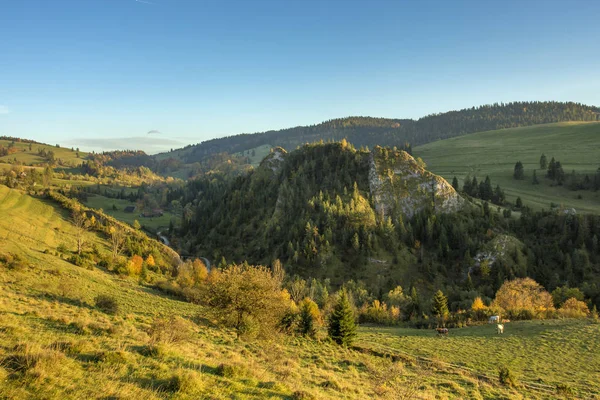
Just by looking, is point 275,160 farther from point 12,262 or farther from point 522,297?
point 12,262

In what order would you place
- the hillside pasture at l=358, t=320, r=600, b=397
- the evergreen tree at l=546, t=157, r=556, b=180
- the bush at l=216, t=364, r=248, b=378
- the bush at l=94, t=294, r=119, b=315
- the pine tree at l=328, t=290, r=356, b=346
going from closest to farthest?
the bush at l=216, t=364, r=248, b=378, the hillside pasture at l=358, t=320, r=600, b=397, the bush at l=94, t=294, r=119, b=315, the pine tree at l=328, t=290, r=356, b=346, the evergreen tree at l=546, t=157, r=556, b=180

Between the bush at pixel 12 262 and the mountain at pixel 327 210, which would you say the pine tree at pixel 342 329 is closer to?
the bush at pixel 12 262

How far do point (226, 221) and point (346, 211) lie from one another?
64.0 metres

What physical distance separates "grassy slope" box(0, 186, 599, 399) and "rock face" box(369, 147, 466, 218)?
73.8 meters

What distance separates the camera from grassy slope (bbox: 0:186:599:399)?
1251cm

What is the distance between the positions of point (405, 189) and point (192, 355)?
120m

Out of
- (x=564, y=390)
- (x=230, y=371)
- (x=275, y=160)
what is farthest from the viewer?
(x=275, y=160)

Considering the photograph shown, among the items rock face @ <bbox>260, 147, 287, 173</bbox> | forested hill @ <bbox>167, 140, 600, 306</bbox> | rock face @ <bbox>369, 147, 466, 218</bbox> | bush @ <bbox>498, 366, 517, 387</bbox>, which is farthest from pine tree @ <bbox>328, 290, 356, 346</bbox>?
rock face @ <bbox>260, 147, 287, 173</bbox>

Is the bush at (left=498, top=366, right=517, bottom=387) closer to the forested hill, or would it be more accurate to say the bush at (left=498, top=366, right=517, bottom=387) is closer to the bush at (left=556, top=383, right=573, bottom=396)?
the bush at (left=556, top=383, right=573, bottom=396)

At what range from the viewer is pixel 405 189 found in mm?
127875

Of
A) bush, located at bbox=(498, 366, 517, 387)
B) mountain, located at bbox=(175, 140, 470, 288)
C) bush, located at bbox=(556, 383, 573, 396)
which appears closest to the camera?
bush, located at bbox=(556, 383, 573, 396)

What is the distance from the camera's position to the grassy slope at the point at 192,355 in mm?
12508

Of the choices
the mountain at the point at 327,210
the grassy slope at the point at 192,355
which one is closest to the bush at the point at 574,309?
the grassy slope at the point at 192,355

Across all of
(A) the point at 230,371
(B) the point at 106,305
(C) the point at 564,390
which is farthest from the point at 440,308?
(A) the point at 230,371
